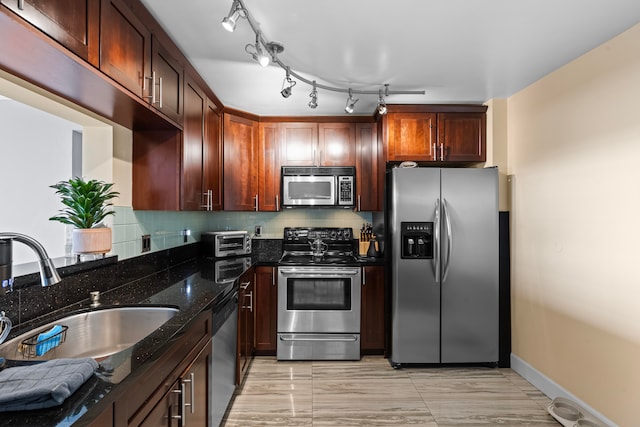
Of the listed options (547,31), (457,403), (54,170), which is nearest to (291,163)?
(54,170)

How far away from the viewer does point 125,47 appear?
59.2 inches

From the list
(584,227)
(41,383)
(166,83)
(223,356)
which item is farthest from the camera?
(584,227)

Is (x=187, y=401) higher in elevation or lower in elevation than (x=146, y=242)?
lower

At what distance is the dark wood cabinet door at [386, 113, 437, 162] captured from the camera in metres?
3.10

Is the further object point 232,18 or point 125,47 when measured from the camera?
point 125,47

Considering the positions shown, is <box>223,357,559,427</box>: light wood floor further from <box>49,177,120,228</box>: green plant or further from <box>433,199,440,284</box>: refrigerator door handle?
<box>49,177,120,228</box>: green plant

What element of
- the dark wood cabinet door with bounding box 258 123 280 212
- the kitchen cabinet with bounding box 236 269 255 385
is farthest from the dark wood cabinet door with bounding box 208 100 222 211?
the kitchen cabinet with bounding box 236 269 255 385

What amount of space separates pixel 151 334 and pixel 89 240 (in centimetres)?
69

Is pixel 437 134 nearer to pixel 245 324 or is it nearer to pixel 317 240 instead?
pixel 317 240

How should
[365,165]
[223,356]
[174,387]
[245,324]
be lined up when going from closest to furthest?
[174,387] < [223,356] < [245,324] < [365,165]

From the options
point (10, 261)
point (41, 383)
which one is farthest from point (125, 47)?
point (41, 383)

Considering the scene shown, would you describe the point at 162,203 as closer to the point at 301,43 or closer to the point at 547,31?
the point at 301,43

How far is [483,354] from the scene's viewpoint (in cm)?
289

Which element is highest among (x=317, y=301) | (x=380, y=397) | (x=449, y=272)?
(x=449, y=272)
